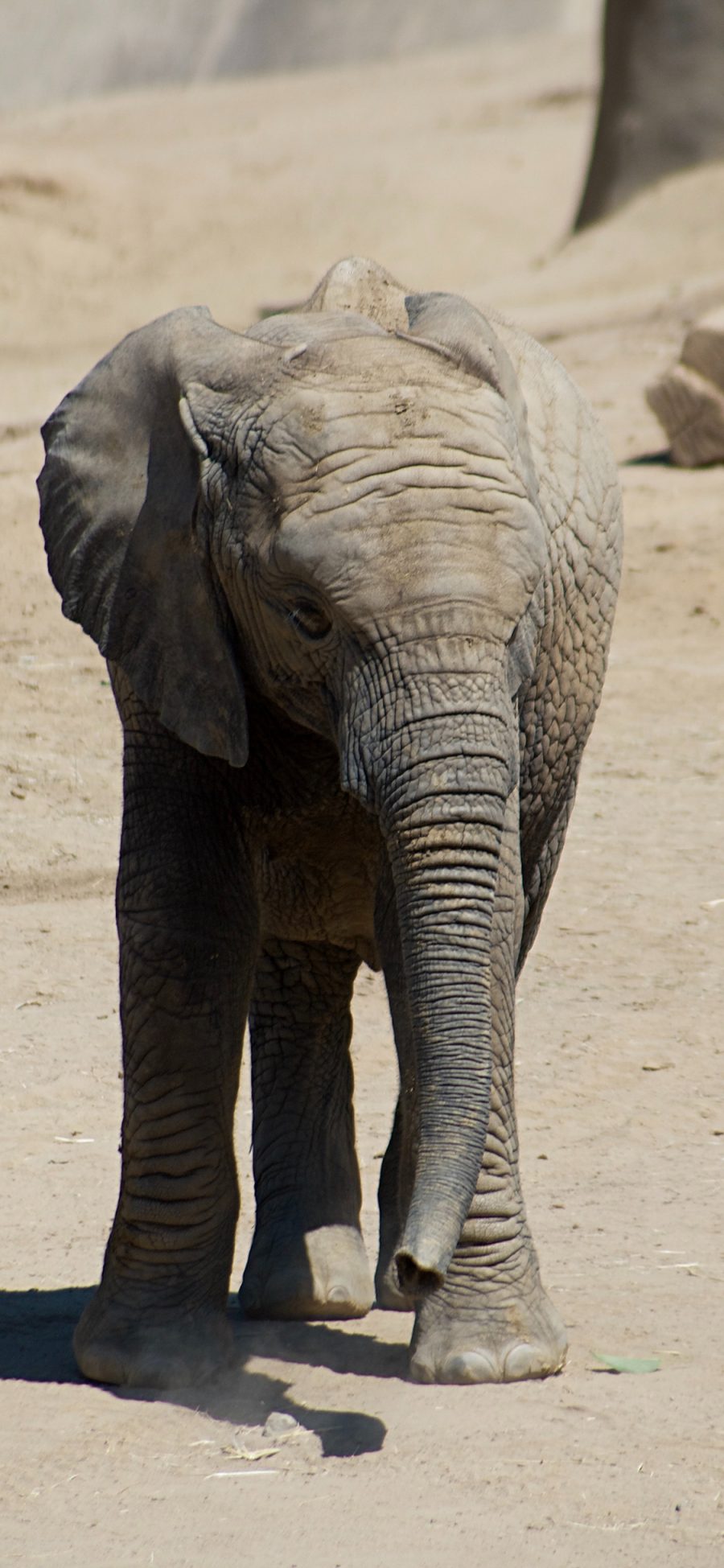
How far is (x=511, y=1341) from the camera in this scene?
454cm

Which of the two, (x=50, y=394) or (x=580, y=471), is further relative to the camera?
(x=50, y=394)

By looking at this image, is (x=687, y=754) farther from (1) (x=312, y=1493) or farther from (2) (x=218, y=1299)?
(1) (x=312, y=1493)

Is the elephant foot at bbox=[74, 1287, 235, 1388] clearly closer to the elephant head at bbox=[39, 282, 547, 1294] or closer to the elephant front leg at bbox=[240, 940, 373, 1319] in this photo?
the elephant front leg at bbox=[240, 940, 373, 1319]

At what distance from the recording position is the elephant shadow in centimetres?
428

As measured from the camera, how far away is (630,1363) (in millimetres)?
4652

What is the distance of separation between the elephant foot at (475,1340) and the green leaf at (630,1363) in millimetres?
147

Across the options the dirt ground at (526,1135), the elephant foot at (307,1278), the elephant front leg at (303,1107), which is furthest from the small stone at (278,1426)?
the elephant front leg at (303,1107)

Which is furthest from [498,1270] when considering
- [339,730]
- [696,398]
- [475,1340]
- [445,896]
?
[696,398]

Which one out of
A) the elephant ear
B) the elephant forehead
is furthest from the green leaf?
the elephant forehead

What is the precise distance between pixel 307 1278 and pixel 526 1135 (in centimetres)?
144

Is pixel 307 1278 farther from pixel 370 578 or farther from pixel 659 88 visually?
pixel 659 88

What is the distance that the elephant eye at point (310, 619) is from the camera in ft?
13.2

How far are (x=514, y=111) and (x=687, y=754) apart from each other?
20535 mm

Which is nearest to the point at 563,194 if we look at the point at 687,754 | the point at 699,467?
the point at 699,467
